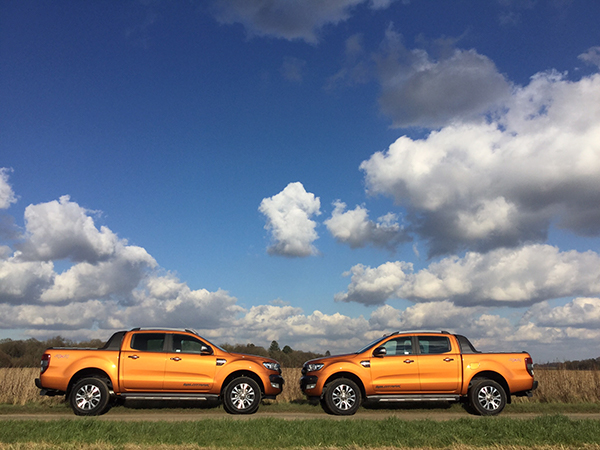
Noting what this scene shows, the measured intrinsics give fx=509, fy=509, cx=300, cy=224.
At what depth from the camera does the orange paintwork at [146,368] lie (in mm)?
13219

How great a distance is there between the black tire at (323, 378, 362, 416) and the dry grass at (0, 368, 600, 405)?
4.98 meters

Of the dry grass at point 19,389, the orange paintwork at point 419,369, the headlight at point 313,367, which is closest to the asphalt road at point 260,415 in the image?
the orange paintwork at point 419,369

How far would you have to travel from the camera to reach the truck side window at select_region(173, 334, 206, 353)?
13781mm

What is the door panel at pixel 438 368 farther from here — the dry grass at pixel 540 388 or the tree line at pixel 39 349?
the tree line at pixel 39 349

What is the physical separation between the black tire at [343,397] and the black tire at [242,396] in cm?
195

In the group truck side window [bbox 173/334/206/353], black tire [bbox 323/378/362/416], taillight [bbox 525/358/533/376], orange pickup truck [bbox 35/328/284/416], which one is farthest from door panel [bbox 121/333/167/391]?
taillight [bbox 525/358/533/376]

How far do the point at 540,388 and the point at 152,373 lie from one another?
14.1 m

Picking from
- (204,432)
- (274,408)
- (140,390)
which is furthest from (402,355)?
(140,390)

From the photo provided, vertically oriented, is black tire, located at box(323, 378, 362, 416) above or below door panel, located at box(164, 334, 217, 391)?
below

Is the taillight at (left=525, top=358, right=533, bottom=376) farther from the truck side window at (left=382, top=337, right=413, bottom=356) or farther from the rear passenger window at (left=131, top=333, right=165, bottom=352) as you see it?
the rear passenger window at (left=131, top=333, right=165, bottom=352)

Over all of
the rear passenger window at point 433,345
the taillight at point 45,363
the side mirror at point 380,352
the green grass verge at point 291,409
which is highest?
the rear passenger window at point 433,345

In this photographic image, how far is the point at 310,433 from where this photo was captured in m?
10.0

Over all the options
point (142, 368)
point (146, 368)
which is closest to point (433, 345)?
point (146, 368)

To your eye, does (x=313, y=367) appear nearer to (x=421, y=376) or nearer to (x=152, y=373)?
(x=421, y=376)
